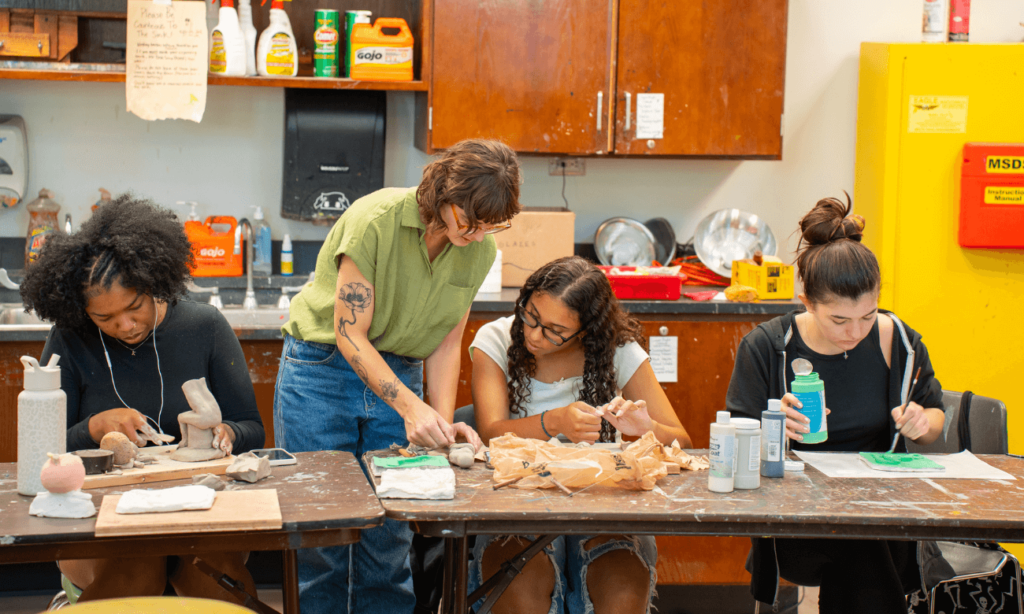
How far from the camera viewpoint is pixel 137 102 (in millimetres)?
3301

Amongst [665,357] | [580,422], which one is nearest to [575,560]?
[580,422]

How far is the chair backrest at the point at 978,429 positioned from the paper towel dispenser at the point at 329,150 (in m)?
2.15

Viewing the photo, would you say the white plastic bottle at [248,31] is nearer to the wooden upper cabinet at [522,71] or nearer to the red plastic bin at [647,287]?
the wooden upper cabinet at [522,71]

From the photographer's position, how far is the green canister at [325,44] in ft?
11.4

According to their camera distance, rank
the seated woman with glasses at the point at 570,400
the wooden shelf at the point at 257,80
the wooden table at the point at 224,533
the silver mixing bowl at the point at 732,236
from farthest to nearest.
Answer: the silver mixing bowl at the point at 732,236, the wooden shelf at the point at 257,80, the seated woman with glasses at the point at 570,400, the wooden table at the point at 224,533

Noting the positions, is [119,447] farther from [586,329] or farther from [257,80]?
[257,80]

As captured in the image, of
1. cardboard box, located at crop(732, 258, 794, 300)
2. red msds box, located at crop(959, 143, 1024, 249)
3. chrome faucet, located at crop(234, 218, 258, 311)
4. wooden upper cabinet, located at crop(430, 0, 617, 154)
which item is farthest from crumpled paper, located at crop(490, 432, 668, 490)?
red msds box, located at crop(959, 143, 1024, 249)

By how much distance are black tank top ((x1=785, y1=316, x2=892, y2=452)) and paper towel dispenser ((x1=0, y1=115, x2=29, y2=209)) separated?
8.97 ft

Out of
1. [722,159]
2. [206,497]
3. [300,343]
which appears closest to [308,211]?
[300,343]

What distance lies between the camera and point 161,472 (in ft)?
6.06

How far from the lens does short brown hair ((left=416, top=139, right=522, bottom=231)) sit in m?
2.04

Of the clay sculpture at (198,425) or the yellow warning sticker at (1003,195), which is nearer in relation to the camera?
the clay sculpture at (198,425)

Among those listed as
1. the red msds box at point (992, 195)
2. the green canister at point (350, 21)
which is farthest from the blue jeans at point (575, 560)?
the red msds box at point (992, 195)

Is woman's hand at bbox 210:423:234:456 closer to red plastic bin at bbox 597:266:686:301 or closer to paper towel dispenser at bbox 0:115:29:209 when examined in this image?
red plastic bin at bbox 597:266:686:301
